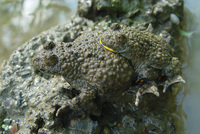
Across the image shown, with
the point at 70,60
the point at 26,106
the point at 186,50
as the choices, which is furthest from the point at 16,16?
the point at 186,50

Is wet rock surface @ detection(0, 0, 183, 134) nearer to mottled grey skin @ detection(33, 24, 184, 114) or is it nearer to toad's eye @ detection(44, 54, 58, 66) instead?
mottled grey skin @ detection(33, 24, 184, 114)

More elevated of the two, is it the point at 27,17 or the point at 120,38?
the point at 120,38

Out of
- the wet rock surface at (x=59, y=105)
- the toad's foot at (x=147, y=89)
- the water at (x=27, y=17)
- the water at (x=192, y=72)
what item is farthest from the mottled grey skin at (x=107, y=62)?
the water at (x=27, y=17)

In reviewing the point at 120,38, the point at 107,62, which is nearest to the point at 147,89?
the point at 107,62

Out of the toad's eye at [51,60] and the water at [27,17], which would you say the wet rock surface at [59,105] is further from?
the water at [27,17]

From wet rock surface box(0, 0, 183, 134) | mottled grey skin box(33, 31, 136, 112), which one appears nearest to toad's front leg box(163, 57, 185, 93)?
wet rock surface box(0, 0, 183, 134)

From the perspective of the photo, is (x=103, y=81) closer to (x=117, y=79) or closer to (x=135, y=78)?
(x=117, y=79)

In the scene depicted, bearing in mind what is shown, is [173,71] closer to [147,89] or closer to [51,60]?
[147,89]
